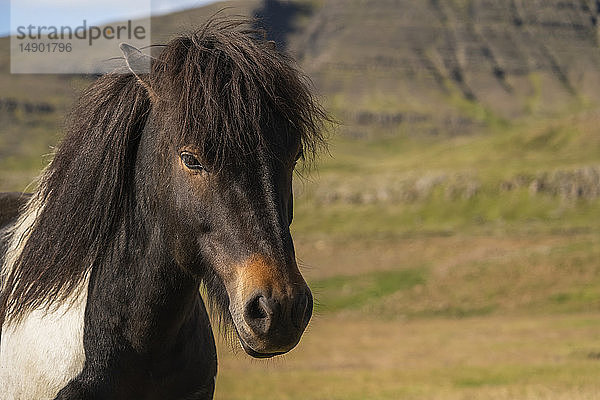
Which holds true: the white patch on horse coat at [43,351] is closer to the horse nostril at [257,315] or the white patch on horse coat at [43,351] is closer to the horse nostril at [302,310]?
the horse nostril at [257,315]

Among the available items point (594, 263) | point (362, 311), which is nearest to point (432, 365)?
point (362, 311)

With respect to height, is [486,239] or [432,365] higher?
[432,365]

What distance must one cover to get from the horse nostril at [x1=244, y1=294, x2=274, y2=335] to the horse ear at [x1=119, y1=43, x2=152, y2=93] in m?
1.22

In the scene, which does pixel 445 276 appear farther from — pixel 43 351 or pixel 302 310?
pixel 302 310

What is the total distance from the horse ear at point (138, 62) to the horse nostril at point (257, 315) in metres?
1.22

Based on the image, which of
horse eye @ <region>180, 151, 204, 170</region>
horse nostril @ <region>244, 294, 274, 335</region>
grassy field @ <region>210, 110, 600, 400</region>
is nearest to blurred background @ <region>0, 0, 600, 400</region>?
grassy field @ <region>210, 110, 600, 400</region>

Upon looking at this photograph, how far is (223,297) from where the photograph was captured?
3143 mm

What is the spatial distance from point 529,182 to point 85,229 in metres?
63.3

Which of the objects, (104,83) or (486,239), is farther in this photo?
(486,239)

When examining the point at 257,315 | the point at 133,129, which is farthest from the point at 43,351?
the point at 257,315

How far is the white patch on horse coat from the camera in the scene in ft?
11.4

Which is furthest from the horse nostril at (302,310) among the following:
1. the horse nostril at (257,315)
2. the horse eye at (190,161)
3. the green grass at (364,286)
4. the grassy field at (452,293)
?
the green grass at (364,286)

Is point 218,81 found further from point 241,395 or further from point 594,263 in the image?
point 594,263

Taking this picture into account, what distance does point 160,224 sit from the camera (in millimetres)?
3371
